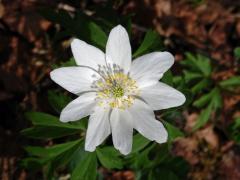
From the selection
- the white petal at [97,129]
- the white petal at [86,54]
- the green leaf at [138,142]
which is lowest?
the green leaf at [138,142]

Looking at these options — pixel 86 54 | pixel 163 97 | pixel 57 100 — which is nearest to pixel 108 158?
pixel 57 100

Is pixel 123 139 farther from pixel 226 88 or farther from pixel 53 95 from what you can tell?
pixel 226 88

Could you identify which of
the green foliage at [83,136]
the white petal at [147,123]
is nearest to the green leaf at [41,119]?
the green foliage at [83,136]

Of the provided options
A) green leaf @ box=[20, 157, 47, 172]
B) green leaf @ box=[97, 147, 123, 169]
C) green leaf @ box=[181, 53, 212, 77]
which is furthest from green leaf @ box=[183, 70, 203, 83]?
green leaf @ box=[20, 157, 47, 172]

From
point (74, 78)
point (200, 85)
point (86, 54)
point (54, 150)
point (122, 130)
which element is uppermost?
point (86, 54)

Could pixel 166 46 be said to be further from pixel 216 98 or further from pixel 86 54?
pixel 86 54

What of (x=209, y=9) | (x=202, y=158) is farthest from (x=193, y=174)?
(x=209, y=9)

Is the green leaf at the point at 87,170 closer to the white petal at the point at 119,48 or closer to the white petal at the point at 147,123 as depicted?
the white petal at the point at 147,123
